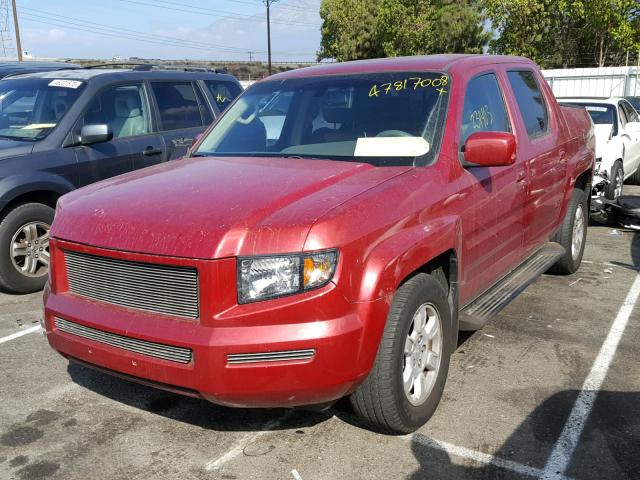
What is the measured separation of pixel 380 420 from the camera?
3.16 m

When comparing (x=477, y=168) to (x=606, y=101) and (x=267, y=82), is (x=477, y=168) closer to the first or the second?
(x=267, y=82)

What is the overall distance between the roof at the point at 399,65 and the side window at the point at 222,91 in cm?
308

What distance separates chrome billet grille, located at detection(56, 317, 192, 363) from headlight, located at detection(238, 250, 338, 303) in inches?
14.3

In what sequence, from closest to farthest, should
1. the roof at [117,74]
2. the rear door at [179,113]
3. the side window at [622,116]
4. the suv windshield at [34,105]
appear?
the suv windshield at [34,105] → the roof at [117,74] → the rear door at [179,113] → the side window at [622,116]

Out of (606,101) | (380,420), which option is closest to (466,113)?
(380,420)

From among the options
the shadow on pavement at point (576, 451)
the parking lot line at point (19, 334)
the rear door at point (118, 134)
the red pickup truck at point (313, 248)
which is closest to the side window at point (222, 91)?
the rear door at point (118, 134)

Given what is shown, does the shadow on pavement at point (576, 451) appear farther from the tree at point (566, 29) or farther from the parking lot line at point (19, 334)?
the tree at point (566, 29)

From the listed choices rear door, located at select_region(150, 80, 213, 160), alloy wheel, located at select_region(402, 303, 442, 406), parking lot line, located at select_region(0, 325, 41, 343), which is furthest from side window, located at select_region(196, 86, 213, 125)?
alloy wheel, located at select_region(402, 303, 442, 406)

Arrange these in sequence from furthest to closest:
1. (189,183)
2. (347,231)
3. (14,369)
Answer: (14,369) → (189,183) → (347,231)

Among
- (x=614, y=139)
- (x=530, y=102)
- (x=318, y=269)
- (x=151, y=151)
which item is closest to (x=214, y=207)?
(x=318, y=269)

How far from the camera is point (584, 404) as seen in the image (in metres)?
3.69

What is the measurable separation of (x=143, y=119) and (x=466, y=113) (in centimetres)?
394

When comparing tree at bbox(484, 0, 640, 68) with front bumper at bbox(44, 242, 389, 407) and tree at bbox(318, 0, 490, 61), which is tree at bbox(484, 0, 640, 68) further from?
front bumper at bbox(44, 242, 389, 407)

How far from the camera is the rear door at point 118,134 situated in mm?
6156
